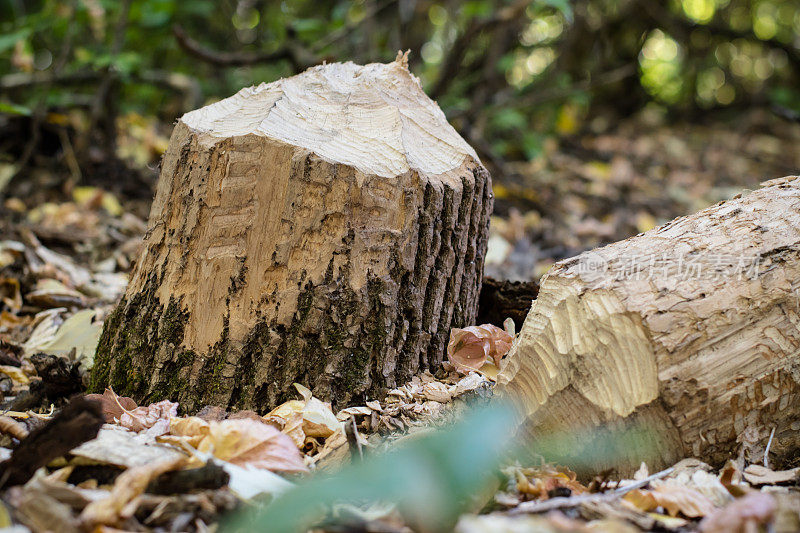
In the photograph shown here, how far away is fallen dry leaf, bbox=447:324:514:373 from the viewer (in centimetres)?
229

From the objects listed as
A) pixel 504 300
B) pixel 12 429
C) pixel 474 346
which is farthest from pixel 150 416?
pixel 504 300

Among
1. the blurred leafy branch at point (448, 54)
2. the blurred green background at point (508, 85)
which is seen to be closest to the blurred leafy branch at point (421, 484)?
the blurred green background at point (508, 85)

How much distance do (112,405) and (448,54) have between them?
4305 millimetres

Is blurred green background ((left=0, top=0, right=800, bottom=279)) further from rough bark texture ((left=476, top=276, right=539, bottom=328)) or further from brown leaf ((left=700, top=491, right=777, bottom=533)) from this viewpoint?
brown leaf ((left=700, top=491, right=777, bottom=533))

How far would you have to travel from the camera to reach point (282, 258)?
204 cm

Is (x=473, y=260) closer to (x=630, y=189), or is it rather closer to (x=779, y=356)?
(x=779, y=356)

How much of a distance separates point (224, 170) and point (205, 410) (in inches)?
27.6

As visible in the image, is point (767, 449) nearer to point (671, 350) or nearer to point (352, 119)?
point (671, 350)

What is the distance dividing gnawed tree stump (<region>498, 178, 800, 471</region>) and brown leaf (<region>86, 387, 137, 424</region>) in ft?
3.67

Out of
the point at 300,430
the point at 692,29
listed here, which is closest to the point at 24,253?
the point at 300,430

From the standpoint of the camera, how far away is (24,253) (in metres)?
3.37

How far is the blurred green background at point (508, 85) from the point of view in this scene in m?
4.62

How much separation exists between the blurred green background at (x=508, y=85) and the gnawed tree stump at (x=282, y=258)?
1312 mm

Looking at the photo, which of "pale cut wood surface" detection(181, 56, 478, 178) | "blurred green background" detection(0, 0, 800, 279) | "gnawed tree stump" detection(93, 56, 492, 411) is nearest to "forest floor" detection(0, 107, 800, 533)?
"gnawed tree stump" detection(93, 56, 492, 411)
